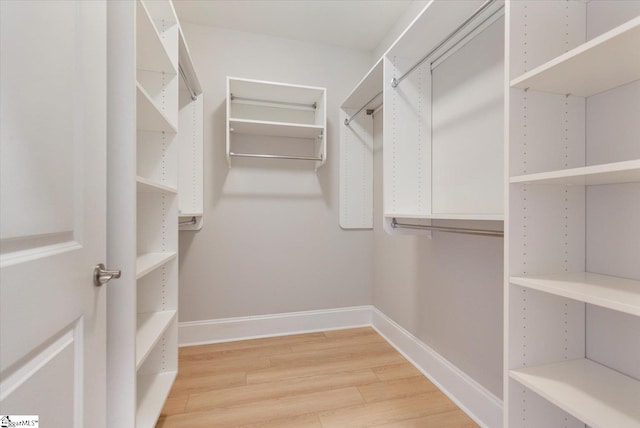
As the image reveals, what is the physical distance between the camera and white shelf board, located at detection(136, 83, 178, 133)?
1.16 meters

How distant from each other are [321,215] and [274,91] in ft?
3.66

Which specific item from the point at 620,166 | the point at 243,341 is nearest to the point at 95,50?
the point at 620,166

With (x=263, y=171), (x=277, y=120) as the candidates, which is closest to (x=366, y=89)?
(x=277, y=120)

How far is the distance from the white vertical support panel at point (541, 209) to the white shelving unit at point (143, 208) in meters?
1.32

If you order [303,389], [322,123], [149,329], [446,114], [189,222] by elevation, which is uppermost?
[322,123]

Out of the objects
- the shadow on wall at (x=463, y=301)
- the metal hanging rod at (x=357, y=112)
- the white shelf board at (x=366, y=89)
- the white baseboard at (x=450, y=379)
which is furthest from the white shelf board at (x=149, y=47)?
the white baseboard at (x=450, y=379)

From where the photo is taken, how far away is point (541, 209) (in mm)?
917

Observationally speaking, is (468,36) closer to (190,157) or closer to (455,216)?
(455,216)

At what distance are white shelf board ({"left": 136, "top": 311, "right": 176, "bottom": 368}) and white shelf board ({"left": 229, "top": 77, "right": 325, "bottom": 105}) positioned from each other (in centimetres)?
167

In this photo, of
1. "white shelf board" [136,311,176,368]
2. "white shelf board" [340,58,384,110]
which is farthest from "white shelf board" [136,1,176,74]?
"white shelf board" [136,311,176,368]

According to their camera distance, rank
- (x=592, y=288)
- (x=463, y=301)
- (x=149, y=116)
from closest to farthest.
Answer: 1. (x=592, y=288)
2. (x=149, y=116)
3. (x=463, y=301)

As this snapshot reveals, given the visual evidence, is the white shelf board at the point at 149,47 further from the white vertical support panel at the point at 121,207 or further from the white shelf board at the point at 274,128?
the white shelf board at the point at 274,128

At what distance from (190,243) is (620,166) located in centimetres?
241

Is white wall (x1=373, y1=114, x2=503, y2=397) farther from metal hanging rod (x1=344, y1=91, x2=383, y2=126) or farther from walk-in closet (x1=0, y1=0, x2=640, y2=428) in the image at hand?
metal hanging rod (x1=344, y1=91, x2=383, y2=126)
